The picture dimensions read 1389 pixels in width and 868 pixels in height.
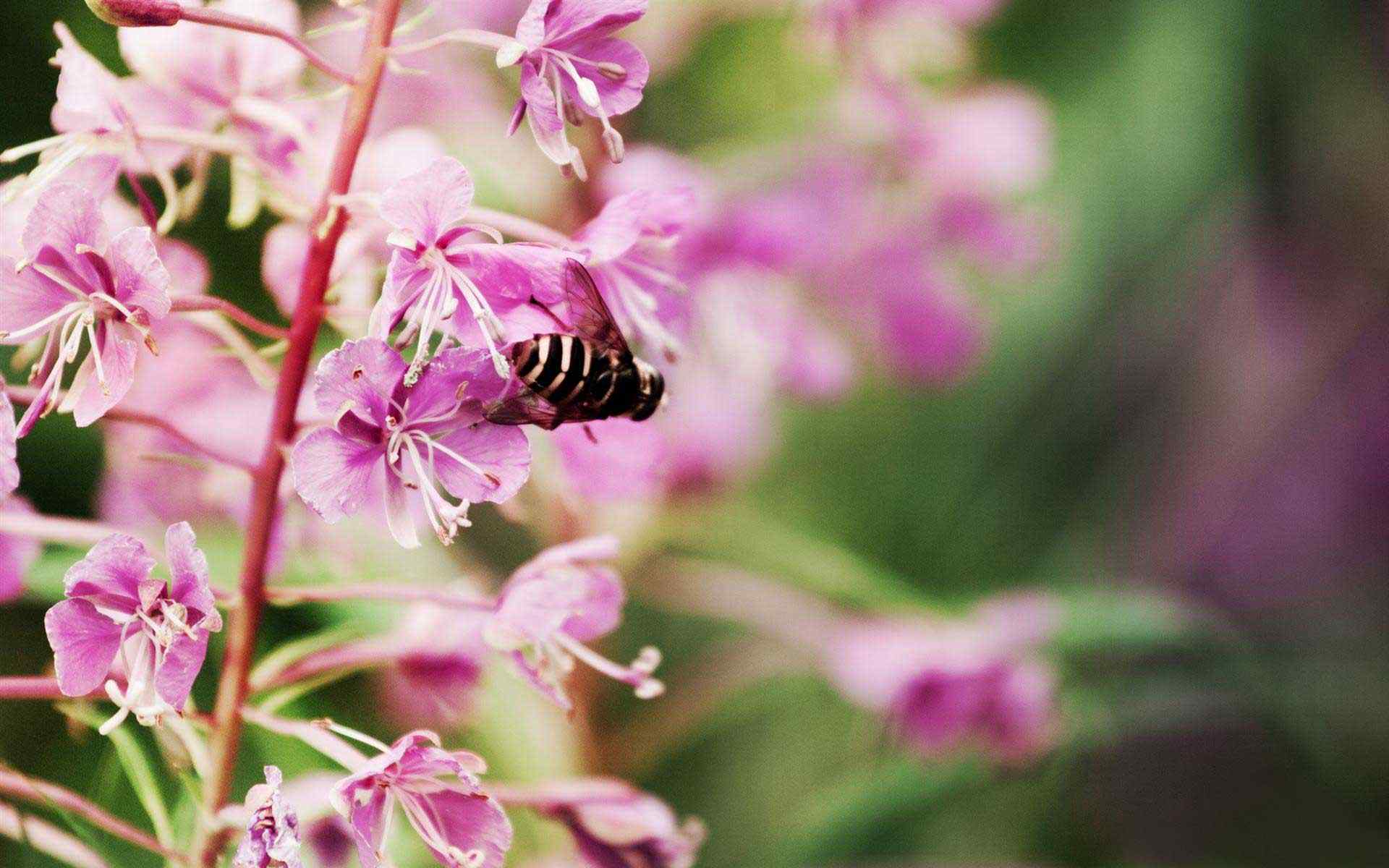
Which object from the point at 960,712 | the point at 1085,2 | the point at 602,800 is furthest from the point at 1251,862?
the point at 602,800

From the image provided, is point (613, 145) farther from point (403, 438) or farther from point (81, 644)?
point (81, 644)

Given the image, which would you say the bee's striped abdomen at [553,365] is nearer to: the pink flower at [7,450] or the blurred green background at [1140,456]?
the pink flower at [7,450]

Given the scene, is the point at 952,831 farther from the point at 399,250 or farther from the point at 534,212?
the point at 399,250

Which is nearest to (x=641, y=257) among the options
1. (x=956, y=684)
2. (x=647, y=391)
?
(x=647, y=391)

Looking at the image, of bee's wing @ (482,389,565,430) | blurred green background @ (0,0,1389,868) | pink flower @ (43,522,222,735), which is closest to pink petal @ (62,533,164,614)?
pink flower @ (43,522,222,735)

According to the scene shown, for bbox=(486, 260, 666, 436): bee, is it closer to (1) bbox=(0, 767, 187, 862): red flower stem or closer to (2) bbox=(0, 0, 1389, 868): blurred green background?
(1) bbox=(0, 767, 187, 862): red flower stem
